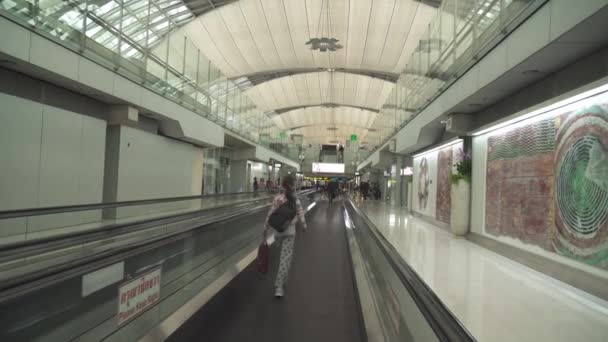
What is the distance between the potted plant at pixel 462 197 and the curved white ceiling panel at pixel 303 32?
17.8 m

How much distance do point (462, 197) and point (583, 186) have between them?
4.95 meters

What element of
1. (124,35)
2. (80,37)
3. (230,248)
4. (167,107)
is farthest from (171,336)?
(167,107)

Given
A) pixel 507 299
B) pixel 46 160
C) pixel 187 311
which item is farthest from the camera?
pixel 46 160

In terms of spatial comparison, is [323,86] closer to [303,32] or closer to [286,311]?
[303,32]

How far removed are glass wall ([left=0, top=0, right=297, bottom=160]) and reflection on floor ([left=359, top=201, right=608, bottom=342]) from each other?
913 cm

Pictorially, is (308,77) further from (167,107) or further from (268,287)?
(268,287)

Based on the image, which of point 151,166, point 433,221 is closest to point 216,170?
point 151,166

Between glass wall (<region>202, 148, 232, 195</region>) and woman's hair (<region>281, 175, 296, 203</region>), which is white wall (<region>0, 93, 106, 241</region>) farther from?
glass wall (<region>202, 148, 232, 195</region>)

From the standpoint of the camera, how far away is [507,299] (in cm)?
511

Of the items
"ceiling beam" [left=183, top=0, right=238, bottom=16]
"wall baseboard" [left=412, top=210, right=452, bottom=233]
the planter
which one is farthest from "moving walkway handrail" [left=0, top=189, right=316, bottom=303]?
"ceiling beam" [left=183, top=0, right=238, bottom=16]

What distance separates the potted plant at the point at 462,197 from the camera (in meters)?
10.8

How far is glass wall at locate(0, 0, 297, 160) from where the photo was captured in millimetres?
8109

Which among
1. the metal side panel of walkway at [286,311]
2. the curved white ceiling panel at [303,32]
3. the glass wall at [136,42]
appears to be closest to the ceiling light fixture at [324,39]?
the curved white ceiling panel at [303,32]

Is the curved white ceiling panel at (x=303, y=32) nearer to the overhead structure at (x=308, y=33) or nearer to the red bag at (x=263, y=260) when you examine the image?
the overhead structure at (x=308, y=33)
